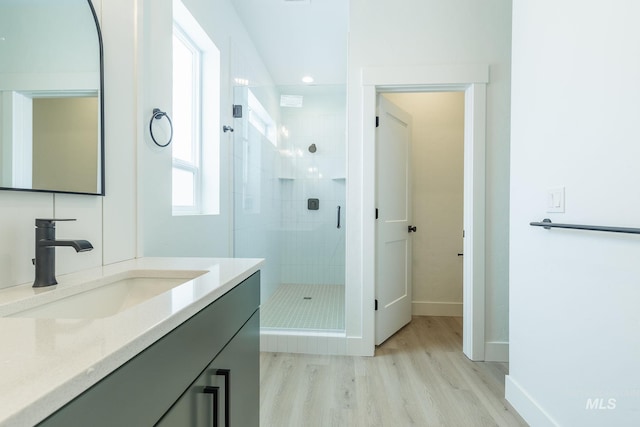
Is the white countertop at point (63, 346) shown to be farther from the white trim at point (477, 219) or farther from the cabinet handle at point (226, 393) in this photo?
the white trim at point (477, 219)

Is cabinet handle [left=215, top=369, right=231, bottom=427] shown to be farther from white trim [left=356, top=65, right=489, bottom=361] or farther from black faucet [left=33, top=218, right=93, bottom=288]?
white trim [left=356, top=65, right=489, bottom=361]

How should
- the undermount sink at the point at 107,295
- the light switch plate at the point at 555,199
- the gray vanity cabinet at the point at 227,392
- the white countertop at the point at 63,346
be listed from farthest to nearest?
the light switch plate at the point at 555,199 < the undermount sink at the point at 107,295 < the gray vanity cabinet at the point at 227,392 < the white countertop at the point at 63,346

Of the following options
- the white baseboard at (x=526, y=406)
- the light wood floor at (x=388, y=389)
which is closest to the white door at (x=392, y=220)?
the light wood floor at (x=388, y=389)

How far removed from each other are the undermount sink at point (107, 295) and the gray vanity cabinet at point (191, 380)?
0.80 ft

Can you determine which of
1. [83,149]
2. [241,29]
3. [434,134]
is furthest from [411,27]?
[83,149]

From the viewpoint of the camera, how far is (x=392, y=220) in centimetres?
259

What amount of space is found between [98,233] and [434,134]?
3.07m

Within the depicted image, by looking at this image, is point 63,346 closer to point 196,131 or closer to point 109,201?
point 109,201

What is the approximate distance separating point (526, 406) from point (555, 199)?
106 centimetres

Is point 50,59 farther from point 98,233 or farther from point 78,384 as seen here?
point 78,384

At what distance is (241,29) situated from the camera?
2752 mm

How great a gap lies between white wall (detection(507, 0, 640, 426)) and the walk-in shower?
1.38 metres

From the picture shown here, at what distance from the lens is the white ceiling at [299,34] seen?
2525 mm

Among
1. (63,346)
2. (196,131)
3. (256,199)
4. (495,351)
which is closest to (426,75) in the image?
(196,131)
